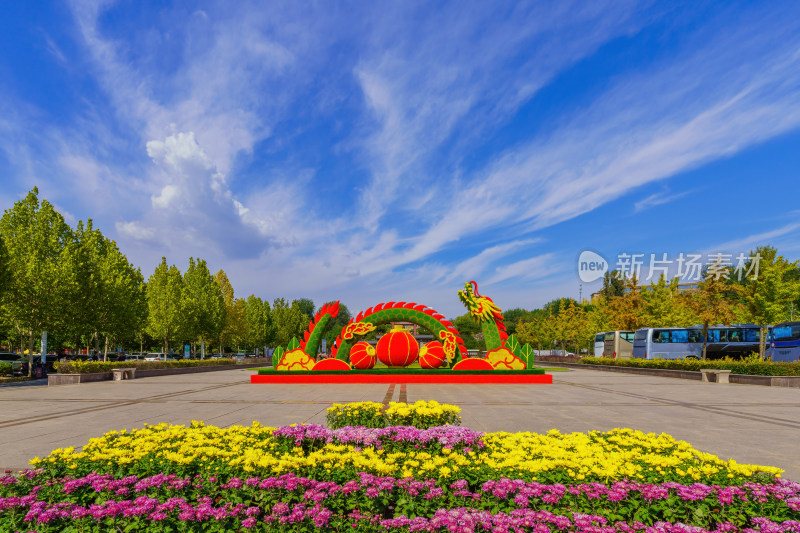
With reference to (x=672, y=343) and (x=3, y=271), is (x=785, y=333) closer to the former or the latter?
(x=672, y=343)

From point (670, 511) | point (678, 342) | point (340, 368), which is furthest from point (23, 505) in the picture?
point (678, 342)

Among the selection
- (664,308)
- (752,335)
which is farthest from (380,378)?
(752,335)

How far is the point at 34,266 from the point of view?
69.6ft

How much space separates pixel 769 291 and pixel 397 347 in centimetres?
2352

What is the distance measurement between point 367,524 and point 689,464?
3591 mm

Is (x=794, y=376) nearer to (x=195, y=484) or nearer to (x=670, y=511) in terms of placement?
(x=670, y=511)

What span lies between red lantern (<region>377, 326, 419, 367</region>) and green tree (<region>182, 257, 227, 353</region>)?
22.1m

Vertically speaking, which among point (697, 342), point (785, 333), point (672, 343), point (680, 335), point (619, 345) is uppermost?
point (785, 333)

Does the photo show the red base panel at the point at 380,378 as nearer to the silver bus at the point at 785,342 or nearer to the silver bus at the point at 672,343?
the silver bus at the point at 785,342

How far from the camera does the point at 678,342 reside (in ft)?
108

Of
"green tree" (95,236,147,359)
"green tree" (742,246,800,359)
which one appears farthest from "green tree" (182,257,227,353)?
"green tree" (742,246,800,359)

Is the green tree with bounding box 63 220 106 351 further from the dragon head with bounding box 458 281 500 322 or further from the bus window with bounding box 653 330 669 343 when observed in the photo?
the bus window with bounding box 653 330 669 343

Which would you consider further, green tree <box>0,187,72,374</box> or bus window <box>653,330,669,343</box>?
bus window <box>653,330,669,343</box>

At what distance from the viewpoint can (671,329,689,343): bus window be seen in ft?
108
